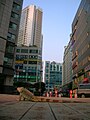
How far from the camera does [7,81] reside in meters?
37.6

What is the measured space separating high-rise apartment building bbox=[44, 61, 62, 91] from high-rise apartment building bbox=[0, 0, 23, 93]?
123 metres

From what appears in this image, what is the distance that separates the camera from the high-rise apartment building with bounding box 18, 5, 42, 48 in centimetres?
13629

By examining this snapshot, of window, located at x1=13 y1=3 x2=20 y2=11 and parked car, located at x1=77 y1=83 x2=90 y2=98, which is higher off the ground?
window, located at x1=13 y1=3 x2=20 y2=11

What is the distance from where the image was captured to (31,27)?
136500mm

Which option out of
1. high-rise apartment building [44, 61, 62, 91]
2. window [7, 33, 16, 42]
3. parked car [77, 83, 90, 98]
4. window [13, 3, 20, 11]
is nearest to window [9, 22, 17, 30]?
window [7, 33, 16, 42]

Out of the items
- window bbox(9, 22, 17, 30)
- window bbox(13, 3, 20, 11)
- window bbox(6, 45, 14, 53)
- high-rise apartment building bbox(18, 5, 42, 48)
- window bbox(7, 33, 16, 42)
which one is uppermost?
high-rise apartment building bbox(18, 5, 42, 48)

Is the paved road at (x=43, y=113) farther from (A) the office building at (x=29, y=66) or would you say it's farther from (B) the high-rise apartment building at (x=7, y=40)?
(A) the office building at (x=29, y=66)

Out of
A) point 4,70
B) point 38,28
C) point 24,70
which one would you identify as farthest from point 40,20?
point 4,70

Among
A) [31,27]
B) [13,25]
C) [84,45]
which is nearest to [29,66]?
[84,45]

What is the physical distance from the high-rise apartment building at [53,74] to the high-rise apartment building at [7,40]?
122554 millimetres

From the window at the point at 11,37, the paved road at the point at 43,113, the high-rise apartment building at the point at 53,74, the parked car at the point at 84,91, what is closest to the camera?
the paved road at the point at 43,113

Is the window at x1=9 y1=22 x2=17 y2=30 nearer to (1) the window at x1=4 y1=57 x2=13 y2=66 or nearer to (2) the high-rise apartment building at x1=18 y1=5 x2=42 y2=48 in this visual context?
(1) the window at x1=4 y1=57 x2=13 y2=66

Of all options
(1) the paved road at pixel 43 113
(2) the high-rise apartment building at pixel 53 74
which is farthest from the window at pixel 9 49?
(2) the high-rise apartment building at pixel 53 74

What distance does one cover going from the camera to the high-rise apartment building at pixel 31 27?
447 feet
